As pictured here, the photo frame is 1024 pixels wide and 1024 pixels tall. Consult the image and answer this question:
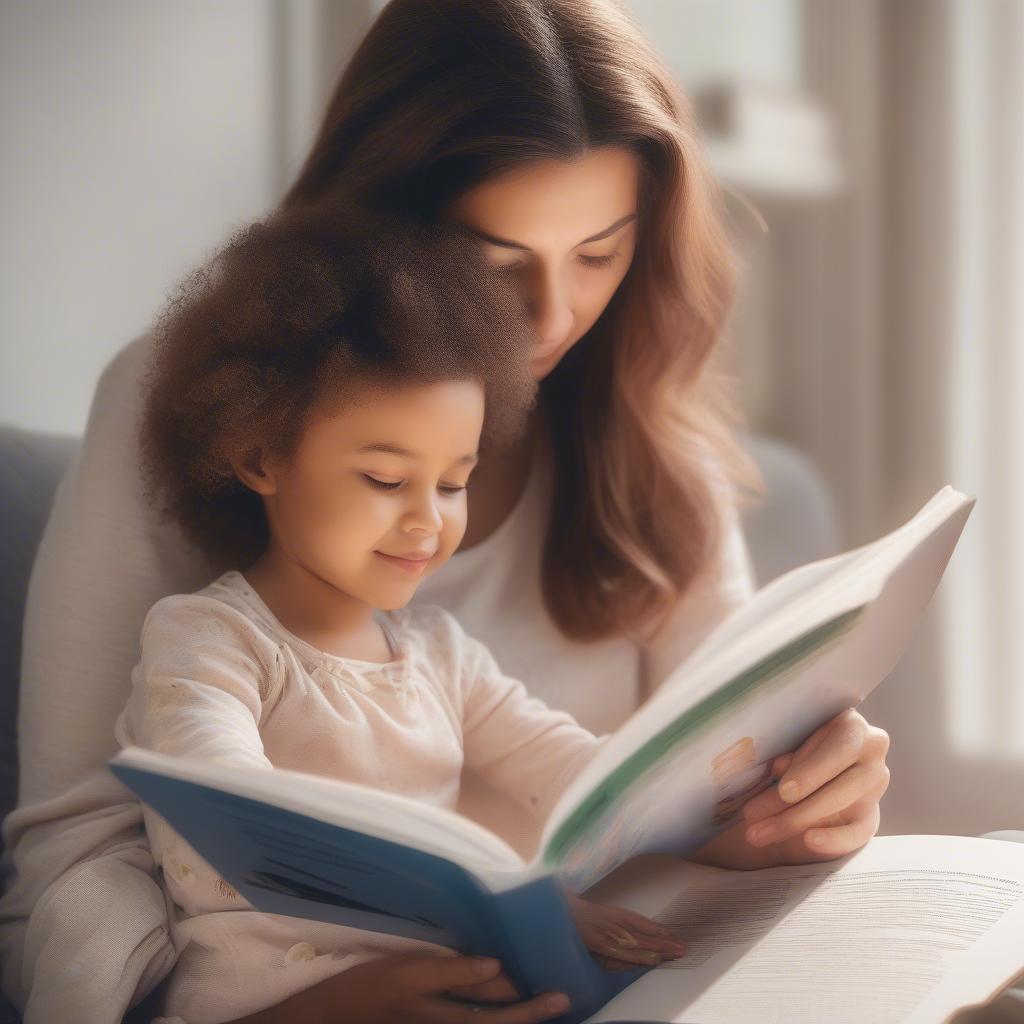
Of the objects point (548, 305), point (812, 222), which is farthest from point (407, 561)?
point (812, 222)

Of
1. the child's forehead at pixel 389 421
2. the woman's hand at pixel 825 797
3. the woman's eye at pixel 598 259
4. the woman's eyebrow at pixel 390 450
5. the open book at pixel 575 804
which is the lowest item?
the woman's hand at pixel 825 797

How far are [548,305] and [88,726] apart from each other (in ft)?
1.72

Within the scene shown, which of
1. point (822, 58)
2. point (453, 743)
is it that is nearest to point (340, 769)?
point (453, 743)

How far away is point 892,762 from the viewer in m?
2.06

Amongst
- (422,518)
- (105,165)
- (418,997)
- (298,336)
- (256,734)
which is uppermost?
(105,165)

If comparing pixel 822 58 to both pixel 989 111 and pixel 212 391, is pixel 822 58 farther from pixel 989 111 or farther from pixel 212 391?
pixel 212 391

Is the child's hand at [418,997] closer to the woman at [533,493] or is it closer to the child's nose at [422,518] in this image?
the woman at [533,493]

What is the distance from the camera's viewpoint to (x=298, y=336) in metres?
0.91

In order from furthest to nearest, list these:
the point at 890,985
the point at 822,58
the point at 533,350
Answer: the point at 822,58, the point at 533,350, the point at 890,985

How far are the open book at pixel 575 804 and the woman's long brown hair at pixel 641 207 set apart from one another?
0.42 meters

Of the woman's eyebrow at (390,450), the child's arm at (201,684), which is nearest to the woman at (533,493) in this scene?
the child's arm at (201,684)

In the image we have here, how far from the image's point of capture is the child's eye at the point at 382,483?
3.00ft

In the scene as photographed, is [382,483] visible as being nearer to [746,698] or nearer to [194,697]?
[194,697]

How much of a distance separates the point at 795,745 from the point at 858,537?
162 centimetres
